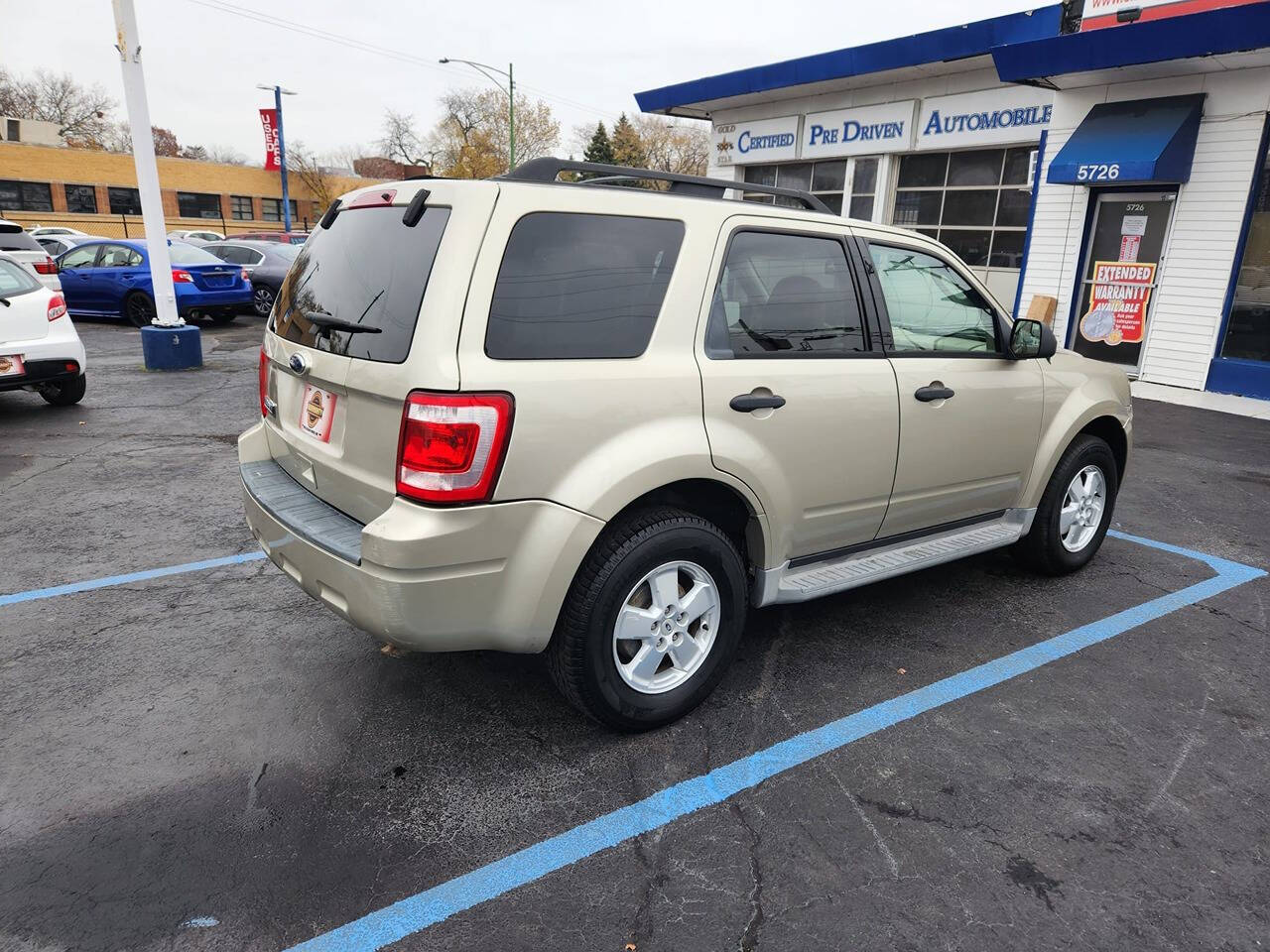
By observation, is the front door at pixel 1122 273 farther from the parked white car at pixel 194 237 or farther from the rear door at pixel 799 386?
the parked white car at pixel 194 237

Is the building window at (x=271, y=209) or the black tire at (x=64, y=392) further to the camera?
the building window at (x=271, y=209)

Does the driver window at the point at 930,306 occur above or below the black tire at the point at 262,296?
above

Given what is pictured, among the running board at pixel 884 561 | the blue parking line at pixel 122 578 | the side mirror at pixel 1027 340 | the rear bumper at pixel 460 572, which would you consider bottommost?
the blue parking line at pixel 122 578

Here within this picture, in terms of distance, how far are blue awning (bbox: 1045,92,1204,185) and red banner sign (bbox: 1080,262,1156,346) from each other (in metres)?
1.17

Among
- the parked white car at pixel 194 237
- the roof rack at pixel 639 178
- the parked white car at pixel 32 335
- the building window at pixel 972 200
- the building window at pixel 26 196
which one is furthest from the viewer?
the building window at pixel 26 196

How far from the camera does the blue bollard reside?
35.3 feet

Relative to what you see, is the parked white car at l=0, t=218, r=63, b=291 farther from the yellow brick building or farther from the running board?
the yellow brick building

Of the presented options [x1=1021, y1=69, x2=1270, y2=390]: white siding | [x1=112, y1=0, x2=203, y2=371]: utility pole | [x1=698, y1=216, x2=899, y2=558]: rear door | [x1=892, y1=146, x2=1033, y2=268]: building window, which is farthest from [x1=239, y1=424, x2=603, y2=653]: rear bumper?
[x1=892, y1=146, x2=1033, y2=268]: building window

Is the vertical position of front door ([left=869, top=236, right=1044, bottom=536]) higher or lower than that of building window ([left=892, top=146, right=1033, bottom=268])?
lower

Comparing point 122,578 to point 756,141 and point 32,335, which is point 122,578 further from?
point 756,141

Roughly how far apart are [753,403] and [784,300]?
526mm

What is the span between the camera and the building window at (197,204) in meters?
50.0

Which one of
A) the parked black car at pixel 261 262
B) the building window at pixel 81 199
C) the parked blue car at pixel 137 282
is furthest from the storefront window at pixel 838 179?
the building window at pixel 81 199

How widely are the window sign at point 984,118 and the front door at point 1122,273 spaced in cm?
213
